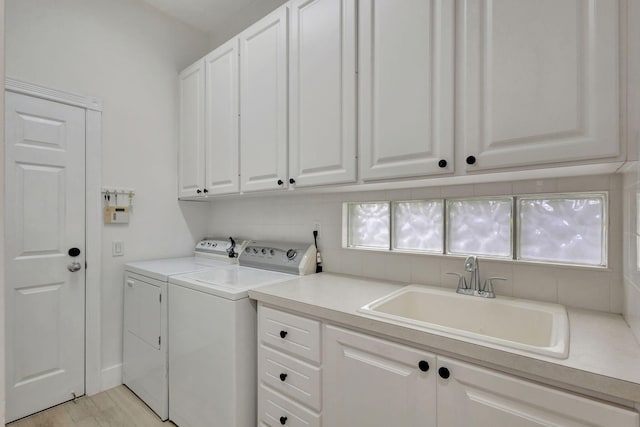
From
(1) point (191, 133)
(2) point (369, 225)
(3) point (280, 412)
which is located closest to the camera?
(3) point (280, 412)

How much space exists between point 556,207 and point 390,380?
40.9 inches

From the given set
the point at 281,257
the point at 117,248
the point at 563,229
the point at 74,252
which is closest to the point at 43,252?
the point at 74,252

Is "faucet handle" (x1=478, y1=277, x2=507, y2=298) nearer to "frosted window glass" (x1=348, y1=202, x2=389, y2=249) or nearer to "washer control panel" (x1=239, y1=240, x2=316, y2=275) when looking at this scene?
"frosted window glass" (x1=348, y1=202, x2=389, y2=249)

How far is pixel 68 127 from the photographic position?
215cm

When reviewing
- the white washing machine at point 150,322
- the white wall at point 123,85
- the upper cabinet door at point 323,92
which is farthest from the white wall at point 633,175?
the white wall at point 123,85

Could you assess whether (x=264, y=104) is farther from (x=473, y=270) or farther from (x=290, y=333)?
(x=473, y=270)

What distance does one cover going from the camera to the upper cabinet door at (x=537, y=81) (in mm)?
973

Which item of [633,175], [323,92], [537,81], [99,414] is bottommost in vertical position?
[99,414]

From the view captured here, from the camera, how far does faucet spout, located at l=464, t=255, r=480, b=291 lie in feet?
4.69

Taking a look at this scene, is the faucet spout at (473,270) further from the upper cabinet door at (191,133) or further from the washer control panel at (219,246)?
the upper cabinet door at (191,133)

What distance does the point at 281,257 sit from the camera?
2100 millimetres

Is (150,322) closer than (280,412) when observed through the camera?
No

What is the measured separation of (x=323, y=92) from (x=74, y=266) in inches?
82.8

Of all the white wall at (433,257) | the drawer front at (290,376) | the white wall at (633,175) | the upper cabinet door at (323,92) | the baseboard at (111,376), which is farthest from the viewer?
the baseboard at (111,376)
